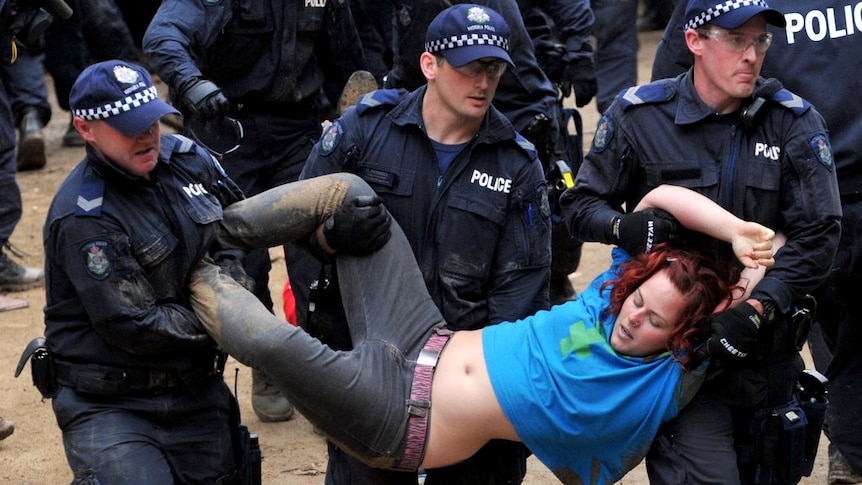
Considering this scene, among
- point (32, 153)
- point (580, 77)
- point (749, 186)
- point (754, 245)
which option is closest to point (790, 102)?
point (749, 186)

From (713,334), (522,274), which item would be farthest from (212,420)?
(713,334)

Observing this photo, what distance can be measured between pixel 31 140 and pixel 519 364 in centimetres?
659

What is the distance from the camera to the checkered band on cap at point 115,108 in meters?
3.85

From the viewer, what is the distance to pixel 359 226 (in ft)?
13.2

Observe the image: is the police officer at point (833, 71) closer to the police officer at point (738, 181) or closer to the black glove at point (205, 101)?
the police officer at point (738, 181)

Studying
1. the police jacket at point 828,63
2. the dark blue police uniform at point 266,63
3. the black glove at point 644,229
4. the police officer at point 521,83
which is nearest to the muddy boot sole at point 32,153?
the police officer at point 521,83

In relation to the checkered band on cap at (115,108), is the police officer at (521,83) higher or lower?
lower

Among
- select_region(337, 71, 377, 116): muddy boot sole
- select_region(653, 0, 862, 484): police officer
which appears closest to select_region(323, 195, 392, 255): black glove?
select_region(337, 71, 377, 116): muddy boot sole

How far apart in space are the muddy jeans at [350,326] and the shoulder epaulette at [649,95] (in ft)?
2.92

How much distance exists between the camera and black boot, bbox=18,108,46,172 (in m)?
9.60

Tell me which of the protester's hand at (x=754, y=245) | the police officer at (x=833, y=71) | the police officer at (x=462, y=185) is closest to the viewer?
the protester's hand at (x=754, y=245)

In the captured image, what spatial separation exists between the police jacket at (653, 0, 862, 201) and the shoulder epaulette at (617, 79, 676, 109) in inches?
34.3

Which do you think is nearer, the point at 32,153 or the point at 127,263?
the point at 127,263

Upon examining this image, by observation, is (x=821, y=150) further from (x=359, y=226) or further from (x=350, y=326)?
(x=350, y=326)
